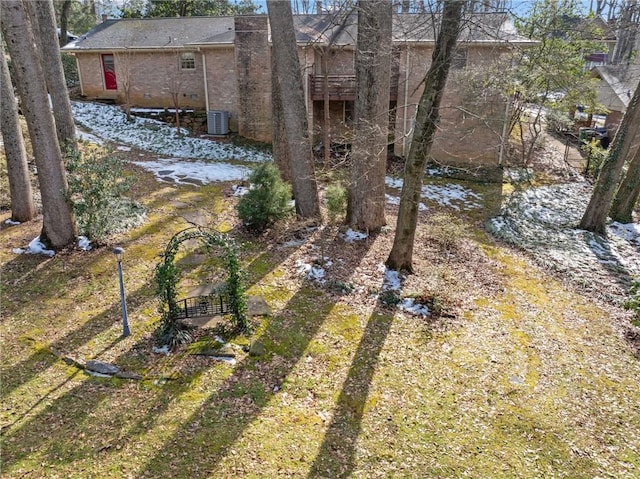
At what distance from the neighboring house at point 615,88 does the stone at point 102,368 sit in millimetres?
24149

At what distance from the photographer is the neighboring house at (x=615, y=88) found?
71.1 ft

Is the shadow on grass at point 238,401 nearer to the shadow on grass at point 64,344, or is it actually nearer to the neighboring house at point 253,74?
the shadow on grass at point 64,344

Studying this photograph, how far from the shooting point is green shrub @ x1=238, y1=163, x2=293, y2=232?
9055 mm

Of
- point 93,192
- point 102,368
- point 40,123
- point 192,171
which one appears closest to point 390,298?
point 102,368

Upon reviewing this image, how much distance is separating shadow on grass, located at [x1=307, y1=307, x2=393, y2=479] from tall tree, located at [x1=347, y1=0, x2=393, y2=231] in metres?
3.44

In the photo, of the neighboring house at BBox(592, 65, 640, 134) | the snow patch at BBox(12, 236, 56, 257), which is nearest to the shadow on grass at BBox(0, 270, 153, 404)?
the snow patch at BBox(12, 236, 56, 257)

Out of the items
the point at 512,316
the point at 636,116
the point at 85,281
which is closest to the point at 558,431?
the point at 512,316

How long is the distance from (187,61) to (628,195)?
18.8 m

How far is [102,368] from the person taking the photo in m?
5.16

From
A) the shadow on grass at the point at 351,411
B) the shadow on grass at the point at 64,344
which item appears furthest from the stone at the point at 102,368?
the shadow on grass at the point at 351,411

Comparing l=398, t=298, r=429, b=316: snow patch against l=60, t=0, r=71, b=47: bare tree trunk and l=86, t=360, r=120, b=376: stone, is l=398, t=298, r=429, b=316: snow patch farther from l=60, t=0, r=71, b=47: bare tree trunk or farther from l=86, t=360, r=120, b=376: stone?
l=60, t=0, r=71, b=47: bare tree trunk

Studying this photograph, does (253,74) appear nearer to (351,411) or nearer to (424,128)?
(424,128)

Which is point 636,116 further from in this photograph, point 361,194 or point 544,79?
point 361,194

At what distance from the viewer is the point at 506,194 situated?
14.8 m
